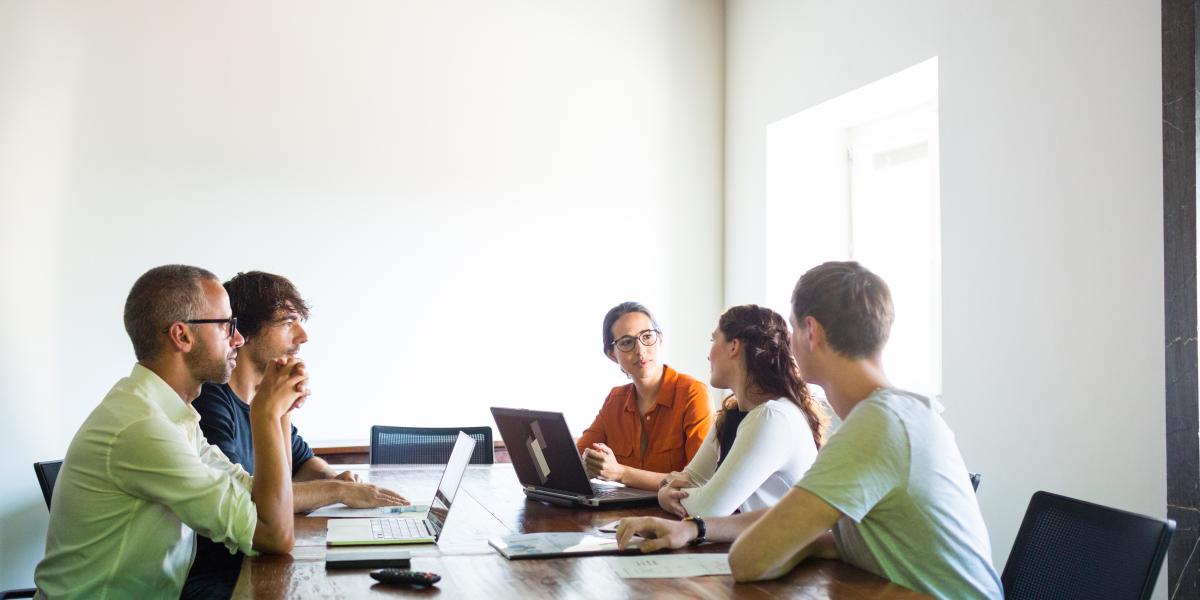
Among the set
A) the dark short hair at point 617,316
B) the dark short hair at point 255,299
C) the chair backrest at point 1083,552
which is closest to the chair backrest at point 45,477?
the dark short hair at point 255,299

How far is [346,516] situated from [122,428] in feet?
2.29

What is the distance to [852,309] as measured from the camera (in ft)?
6.24

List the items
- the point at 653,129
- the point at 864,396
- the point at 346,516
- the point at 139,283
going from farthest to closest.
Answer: the point at 653,129
the point at 346,516
the point at 139,283
the point at 864,396

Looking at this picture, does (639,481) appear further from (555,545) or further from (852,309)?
(852,309)

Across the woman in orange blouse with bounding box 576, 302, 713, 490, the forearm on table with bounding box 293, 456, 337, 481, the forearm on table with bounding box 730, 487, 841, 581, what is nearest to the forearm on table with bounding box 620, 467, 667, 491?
the woman in orange blouse with bounding box 576, 302, 713, 490

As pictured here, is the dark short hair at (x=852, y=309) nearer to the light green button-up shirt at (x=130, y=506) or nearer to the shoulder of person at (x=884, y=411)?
the shoulder of person at (x=884, y=411)

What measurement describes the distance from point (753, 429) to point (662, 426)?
1158mm

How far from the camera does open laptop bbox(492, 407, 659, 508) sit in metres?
2.71

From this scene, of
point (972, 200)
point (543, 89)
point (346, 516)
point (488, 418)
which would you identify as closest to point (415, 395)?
point (488, 418)

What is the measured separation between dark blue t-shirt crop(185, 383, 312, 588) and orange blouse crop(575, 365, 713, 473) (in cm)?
118

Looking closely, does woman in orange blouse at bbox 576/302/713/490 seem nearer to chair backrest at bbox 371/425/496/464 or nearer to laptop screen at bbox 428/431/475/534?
chair backrest at bbox 371/425/496/464

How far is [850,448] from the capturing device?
175 centimetres

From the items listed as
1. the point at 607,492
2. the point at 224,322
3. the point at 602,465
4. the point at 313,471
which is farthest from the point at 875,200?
the point at 224,322

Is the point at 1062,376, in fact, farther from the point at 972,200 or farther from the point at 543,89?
the point at 543,89
